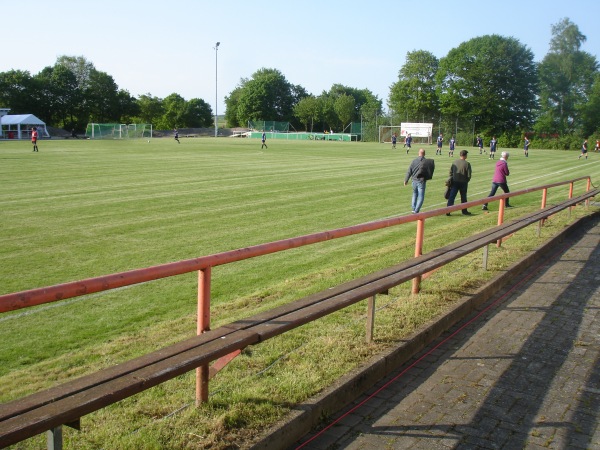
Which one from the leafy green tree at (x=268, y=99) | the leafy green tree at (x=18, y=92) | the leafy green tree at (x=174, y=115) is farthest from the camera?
the leafy green tree at (x=268, y=99)

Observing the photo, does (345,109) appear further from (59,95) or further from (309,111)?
(59,95)

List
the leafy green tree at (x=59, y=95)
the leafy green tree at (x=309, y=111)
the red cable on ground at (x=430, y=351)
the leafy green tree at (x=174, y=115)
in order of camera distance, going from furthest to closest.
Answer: the leafy green tree at (x=309, y=111) → the leafy green tree at (x=174, y=115) → the leafy green tree at (x=59, y=95) → the red cable on ground at (x=430, y=351)

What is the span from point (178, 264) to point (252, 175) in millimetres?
20157

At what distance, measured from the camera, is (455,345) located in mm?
5711

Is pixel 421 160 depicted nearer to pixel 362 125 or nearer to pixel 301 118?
pixel 362 125

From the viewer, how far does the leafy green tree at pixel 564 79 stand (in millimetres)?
81188

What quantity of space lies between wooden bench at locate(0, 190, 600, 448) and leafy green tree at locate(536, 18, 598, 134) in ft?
275

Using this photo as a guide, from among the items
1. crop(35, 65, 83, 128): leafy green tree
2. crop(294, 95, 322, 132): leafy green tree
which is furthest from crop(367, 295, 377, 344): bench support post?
crop(294, 95, 322, 132): leafy green tree

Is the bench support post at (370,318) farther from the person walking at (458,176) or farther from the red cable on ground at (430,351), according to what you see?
the person walking at (458,176)

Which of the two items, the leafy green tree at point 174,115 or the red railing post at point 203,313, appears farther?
the leafy green tree at point 174,115

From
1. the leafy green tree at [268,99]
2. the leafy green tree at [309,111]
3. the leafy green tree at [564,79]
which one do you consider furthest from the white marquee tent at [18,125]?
the leafy green tree at [564,79]

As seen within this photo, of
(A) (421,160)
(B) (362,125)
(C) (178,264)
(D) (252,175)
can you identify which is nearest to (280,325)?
(C) (178,264)

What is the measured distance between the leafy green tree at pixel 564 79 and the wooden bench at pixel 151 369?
83863 mm

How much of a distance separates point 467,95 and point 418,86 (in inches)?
546
